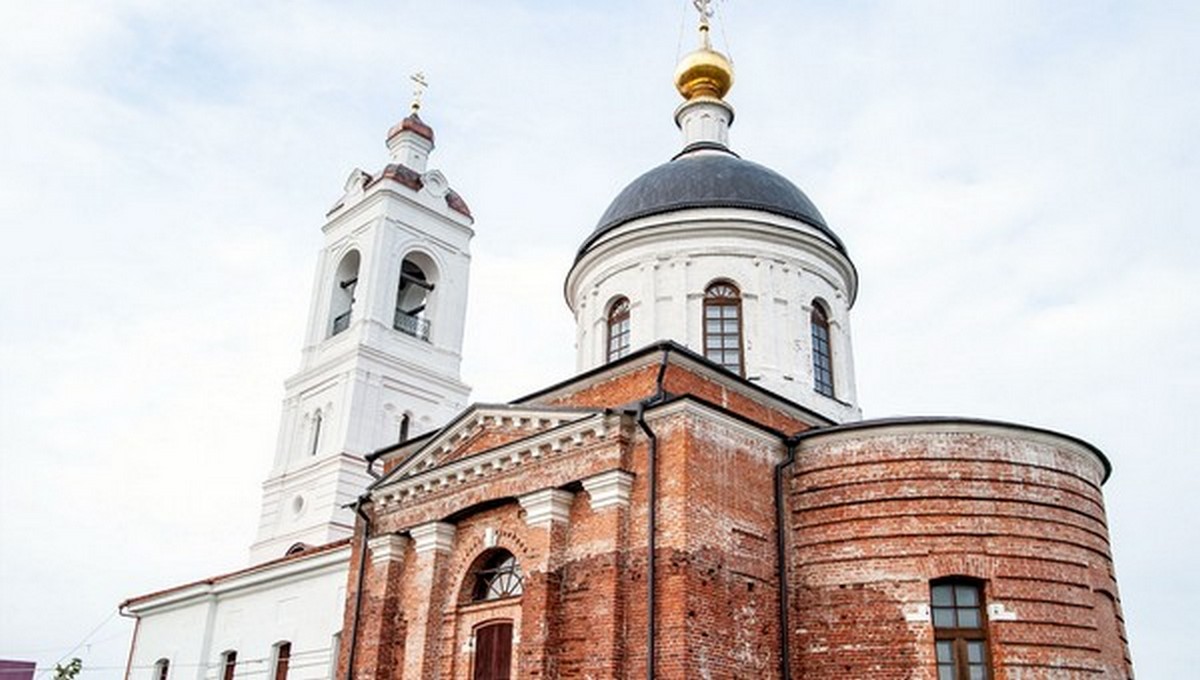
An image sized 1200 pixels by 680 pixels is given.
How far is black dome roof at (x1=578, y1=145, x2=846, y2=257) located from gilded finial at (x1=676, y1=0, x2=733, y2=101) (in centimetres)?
239

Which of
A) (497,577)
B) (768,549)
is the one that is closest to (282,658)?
(497,577)

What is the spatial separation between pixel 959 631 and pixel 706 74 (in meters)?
12.1

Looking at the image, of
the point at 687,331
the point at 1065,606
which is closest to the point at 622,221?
the point at 687,331

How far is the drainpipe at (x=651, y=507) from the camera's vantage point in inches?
449

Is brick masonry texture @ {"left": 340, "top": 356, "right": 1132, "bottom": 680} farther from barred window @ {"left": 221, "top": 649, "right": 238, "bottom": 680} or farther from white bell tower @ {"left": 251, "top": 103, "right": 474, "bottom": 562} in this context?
white bell tower @ {"left": 251, "top": 103, "right": 474, "bottom": 562}

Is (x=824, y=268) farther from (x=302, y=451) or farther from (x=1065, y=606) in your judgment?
(x=302, y=451)

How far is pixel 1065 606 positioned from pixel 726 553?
3.97 m

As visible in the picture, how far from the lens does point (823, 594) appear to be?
12.7 meters

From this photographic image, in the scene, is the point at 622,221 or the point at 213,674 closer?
the point at 622,221

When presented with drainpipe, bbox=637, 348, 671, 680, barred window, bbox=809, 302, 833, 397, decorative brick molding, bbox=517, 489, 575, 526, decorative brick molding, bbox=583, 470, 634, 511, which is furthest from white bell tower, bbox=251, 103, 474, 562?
drainpipe, bbox=637, 348, 671, 680

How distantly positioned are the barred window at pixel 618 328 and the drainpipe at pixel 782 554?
4.64 meters

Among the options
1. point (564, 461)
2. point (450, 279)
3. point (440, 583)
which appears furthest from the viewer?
point (450, 279)

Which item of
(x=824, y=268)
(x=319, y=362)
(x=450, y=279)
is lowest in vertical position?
(x=824, y=268)

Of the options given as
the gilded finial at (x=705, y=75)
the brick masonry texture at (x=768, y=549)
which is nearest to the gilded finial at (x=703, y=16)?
the gilded finial at (x=705, y=75)
